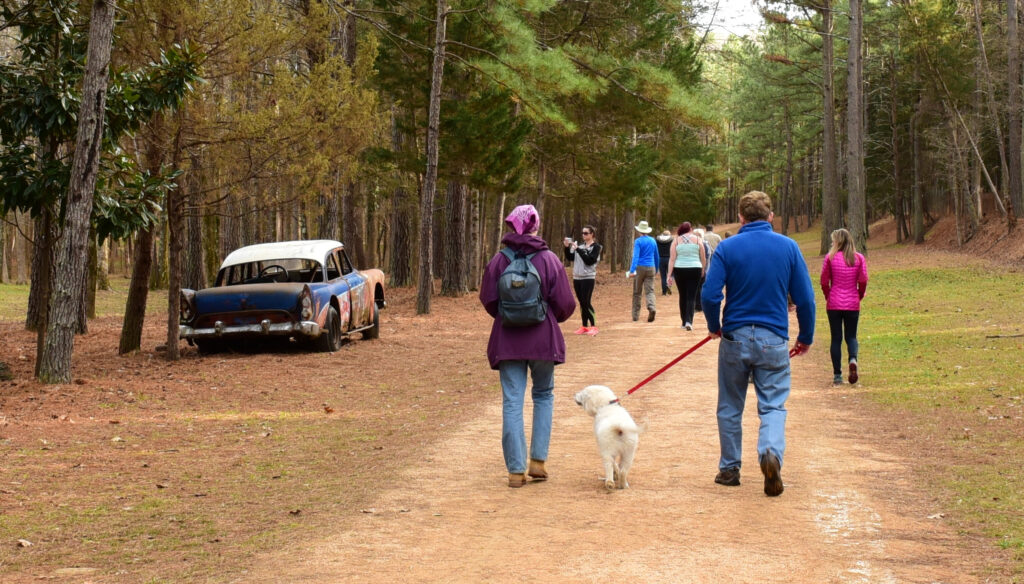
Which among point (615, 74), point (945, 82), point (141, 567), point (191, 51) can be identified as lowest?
point (141, 567)

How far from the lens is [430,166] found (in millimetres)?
21391

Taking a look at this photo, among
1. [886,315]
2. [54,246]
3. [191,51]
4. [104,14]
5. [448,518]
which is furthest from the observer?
[886,315]

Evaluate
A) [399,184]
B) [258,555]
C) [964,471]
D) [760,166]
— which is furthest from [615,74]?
[760,166]

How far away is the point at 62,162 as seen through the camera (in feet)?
41.0

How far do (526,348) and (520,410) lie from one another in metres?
0.46

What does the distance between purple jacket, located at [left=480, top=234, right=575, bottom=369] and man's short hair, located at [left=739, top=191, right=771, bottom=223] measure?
1.35m

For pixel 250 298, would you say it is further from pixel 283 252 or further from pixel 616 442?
pixel 616 442

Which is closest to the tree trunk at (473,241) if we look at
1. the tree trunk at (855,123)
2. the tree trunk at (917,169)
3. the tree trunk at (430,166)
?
the tree trunk at (430,166)

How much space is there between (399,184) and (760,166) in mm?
60972

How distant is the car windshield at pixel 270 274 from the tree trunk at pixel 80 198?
151 inches

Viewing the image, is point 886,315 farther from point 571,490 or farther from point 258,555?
point 258,555

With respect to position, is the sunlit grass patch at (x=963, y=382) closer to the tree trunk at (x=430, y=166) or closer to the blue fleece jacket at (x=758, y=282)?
the blue fleece jacket at (x=758, y=282)

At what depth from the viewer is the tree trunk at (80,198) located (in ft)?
36.5

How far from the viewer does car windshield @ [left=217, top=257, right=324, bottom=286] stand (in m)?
15.1
